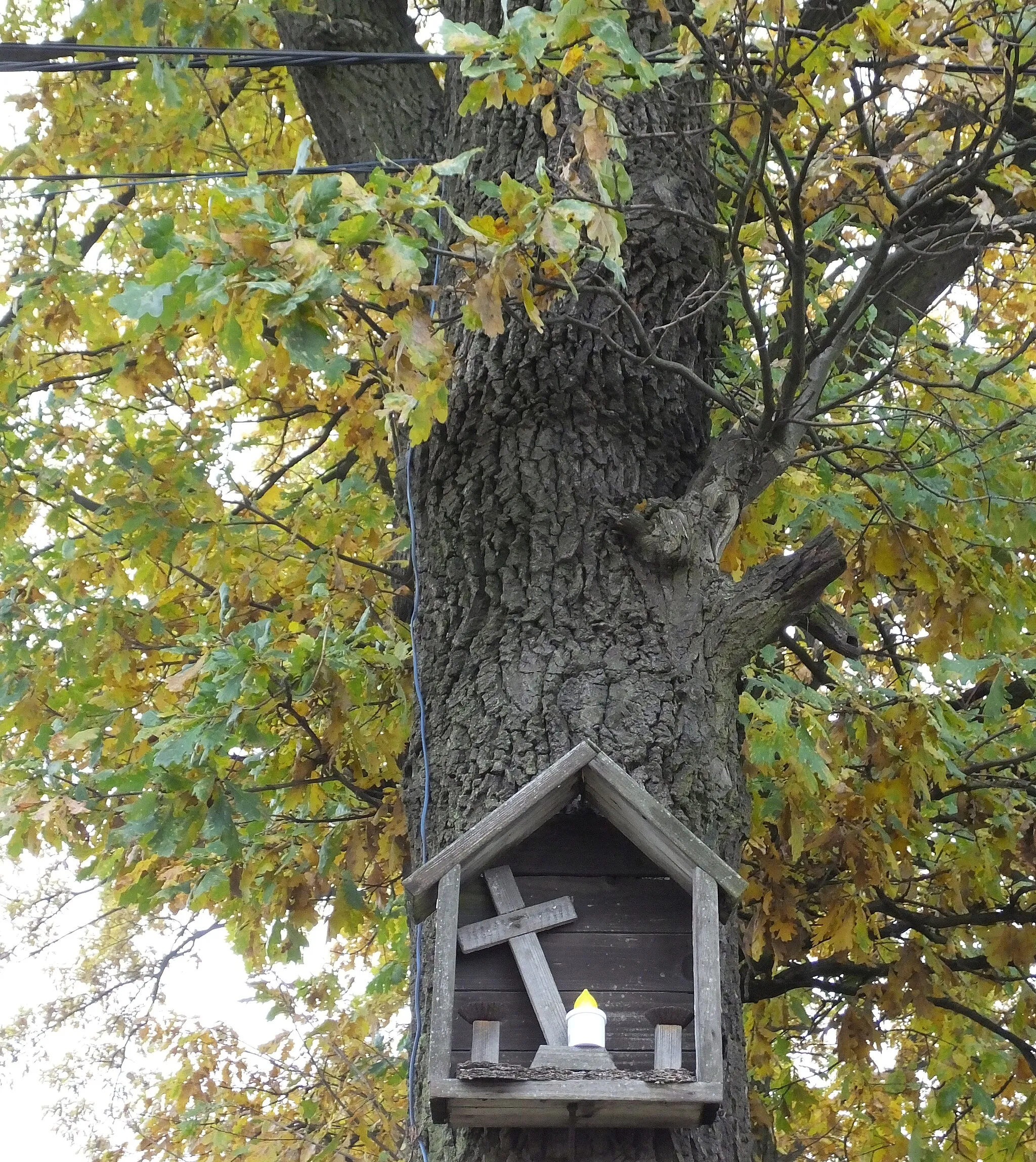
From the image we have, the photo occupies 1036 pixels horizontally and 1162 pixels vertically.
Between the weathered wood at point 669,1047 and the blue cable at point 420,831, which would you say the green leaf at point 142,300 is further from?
the weathered wood at point 669,1047

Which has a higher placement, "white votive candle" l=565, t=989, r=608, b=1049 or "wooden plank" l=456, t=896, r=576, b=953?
"wooden plank" l=456, t=896, r=576, b=953

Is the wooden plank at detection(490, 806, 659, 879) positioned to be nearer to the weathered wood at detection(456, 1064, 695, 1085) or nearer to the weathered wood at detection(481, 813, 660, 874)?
the weathered wood at detection(481, 813, 660, 874)

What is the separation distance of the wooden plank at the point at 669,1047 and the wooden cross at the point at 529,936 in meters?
0.17

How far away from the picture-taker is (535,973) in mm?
2400

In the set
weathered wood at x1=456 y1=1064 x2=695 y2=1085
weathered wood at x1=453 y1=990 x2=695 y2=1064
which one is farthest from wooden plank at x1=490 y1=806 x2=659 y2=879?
weathered wood at x1=456 y1=1064 x2=695 y2=1085

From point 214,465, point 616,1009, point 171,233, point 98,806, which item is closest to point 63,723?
point 98,806

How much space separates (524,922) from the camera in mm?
2443

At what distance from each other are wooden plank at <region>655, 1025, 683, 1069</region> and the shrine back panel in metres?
0.03

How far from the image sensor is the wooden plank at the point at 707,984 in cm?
222

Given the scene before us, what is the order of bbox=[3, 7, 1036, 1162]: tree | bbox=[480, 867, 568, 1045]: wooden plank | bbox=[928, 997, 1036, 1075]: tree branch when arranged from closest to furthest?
bbox=[480, 867, 568, 1045]: wooden plank → bbox=[3, 7, 1036, 1162]: tree → bbox=[928, 997, 1036, 1075]: tree branch

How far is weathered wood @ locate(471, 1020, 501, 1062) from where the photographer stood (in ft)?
7.54

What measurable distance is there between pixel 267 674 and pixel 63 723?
1330mm

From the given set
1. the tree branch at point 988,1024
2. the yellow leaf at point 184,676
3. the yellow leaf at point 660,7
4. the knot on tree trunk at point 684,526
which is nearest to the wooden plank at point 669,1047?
the knot on tree trunk at point 684,526

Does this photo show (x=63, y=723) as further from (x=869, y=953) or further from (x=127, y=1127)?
(x=127, y=1127)
